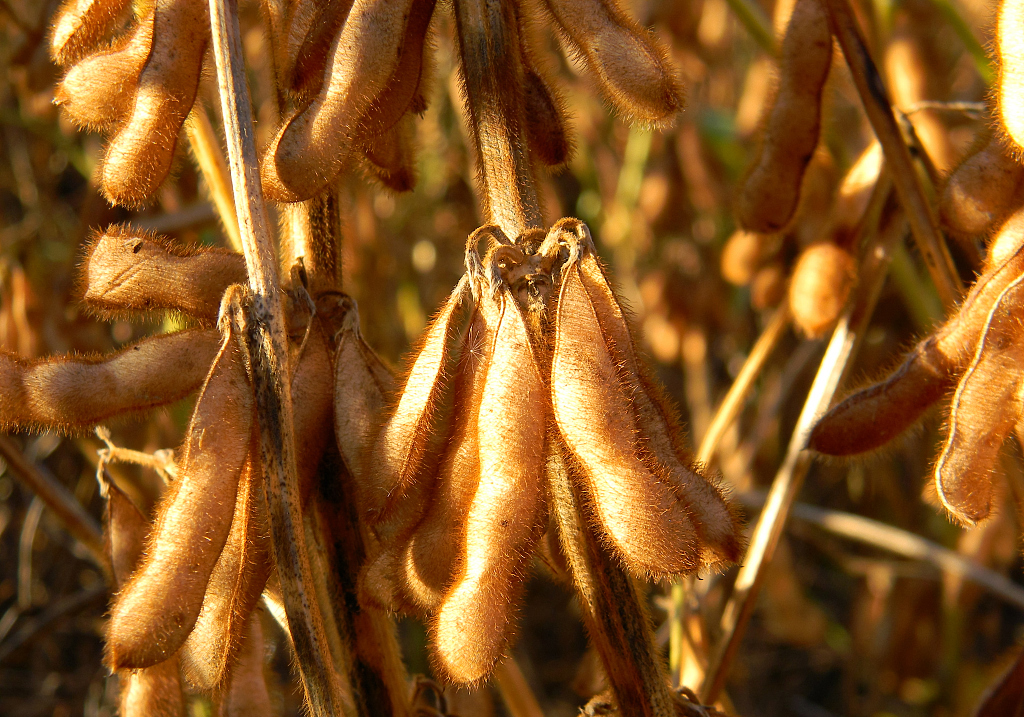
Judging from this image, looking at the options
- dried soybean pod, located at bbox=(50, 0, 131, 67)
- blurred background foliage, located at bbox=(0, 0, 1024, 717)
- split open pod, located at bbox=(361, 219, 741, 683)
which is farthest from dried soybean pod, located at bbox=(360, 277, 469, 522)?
blurred background foliage, located at bbox=(0, 0, 1024, 717)

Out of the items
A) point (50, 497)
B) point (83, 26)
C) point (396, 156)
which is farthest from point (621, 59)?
point (50, 497)

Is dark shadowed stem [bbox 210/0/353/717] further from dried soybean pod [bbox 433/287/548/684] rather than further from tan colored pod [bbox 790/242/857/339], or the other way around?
tan colored pod [bbox 790/242/857/339]

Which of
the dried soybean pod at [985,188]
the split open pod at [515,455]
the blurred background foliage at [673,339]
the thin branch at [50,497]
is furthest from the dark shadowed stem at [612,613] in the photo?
the blurred background foliage at [673,339]

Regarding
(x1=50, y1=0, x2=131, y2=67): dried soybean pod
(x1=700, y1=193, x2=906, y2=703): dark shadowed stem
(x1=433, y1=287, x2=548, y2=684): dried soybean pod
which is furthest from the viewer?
(x1=700, y1=193, x2=906, y2=703): dark shadowed stem

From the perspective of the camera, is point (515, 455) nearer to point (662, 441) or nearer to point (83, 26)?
point (662, 441)

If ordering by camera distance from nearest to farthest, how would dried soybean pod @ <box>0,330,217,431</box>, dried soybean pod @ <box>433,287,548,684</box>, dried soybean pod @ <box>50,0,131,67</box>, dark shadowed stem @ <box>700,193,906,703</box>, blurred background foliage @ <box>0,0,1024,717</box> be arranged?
dried soybean pod @ <box>433,287,548,684</box> < dried soybean pod @ <box>0,330,217,431</box> < dried soybean pod @ <box>50,0,131,67</box> < dark shadowed stem @ <box>700,193,906,703</box> < blurred background foliage @ <box>0,0,1024,717</box>

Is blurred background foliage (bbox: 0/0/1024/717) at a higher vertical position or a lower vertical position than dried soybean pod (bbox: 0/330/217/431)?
lower

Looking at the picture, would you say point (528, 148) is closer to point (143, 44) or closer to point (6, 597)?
point (143, 44)

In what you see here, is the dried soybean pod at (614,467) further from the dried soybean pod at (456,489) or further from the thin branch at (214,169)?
the thin branch at (214,169)
